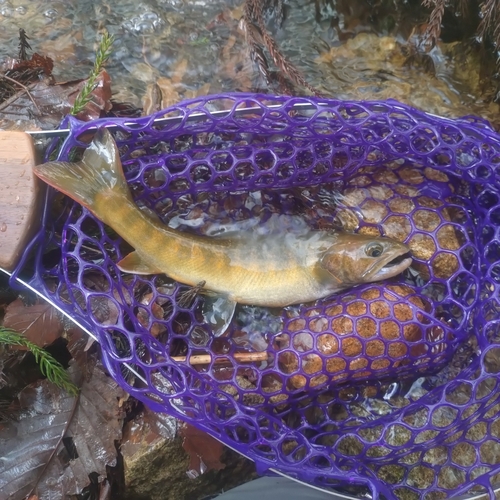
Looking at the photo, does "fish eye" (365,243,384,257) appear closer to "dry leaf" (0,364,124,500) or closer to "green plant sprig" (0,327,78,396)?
"dry leaf" (0,364,124,500)

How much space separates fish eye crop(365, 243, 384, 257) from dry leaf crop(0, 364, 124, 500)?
1.68 m

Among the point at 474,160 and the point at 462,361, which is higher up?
the point at 474,160

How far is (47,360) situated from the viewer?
260 cm

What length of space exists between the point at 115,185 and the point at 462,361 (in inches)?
89.7

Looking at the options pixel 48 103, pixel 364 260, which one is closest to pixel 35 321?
pixel 48 103

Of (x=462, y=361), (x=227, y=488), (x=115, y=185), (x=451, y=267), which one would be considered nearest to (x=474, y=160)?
(x=451, y=267)

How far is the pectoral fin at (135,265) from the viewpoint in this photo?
264 centimetres

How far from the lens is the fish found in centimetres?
253

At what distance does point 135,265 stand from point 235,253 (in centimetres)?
58

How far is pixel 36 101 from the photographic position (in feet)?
10.5

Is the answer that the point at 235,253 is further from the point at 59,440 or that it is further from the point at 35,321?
the point at 59,440

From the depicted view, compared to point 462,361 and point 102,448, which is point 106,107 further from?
point 462,361

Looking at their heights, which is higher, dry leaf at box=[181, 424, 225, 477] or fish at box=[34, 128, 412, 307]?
fish at box=[34, 128, 412, 307]

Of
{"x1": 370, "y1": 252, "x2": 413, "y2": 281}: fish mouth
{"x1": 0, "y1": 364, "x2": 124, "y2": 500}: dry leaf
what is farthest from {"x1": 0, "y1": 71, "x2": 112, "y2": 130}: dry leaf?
{"x1": 370, "y1": 252, "x2": 413, "y2": 281}: fish mouth
